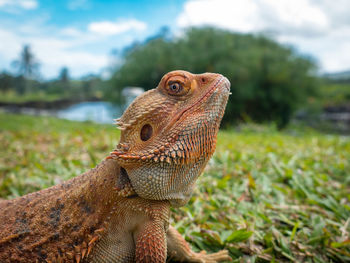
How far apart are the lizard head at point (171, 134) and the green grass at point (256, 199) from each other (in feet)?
3.23

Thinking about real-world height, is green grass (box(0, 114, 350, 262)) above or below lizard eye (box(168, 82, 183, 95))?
below

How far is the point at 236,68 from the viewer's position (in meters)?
14.1

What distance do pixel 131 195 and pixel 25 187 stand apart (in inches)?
85.9

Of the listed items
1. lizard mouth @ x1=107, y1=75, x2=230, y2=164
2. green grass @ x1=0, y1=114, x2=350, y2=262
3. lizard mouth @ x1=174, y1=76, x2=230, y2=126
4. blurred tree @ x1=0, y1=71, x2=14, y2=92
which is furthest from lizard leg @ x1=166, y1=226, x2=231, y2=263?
blurred tree @ x1=0, y1=71, x2=14, y2=92

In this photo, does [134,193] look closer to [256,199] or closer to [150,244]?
[150,244]

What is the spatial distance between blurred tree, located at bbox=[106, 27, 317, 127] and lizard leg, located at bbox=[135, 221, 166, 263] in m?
12.5

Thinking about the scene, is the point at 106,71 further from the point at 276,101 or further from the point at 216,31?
the point at 276,101

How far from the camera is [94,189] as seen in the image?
1.63 m

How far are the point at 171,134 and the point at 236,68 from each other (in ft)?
43.5

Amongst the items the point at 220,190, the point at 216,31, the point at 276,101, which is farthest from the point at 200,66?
the point at 220,190

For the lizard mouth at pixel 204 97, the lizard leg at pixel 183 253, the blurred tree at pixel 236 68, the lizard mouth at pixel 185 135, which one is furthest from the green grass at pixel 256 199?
the blurred tree at pixel 236 68

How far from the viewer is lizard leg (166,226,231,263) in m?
1.96

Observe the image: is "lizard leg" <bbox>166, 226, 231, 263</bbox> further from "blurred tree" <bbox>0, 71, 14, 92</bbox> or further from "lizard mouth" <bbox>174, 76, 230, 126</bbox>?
"blurred tree" <bbox>0, 71, 14, 92</bbox>

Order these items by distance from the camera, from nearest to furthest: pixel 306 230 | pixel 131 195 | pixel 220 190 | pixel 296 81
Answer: pixel 131 195
pixel 306 230
pixel 220 190
pixel 296 81
